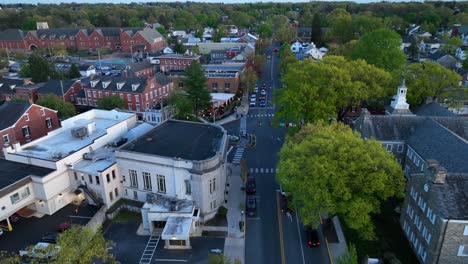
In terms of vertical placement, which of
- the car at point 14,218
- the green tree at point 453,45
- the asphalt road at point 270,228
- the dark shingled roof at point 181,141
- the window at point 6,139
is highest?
the green tree at point 453,45

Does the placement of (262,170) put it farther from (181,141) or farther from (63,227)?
(63,227)

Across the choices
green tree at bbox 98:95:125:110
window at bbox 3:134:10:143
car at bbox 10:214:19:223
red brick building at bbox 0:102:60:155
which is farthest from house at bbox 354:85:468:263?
window at bbox 3:134:10:143

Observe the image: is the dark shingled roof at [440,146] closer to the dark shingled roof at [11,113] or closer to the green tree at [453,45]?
the dark shingled roof at [11,113]

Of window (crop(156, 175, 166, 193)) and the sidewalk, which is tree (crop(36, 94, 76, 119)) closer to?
window (crop(156, 175, 166, 193))

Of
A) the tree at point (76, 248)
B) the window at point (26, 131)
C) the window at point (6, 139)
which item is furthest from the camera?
the window at point (26, 131)

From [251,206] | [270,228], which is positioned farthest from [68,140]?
[270,228]

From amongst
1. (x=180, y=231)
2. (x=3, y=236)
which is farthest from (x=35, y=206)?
(x=180, y=231)

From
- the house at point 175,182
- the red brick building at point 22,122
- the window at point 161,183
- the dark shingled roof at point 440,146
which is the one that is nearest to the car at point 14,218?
the house at point 175,182
